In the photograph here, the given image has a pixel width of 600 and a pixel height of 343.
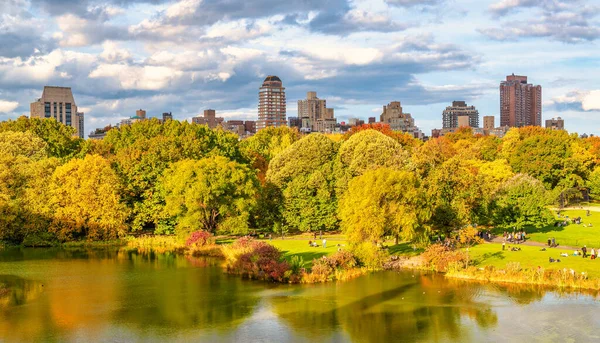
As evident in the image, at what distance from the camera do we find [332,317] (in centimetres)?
3675

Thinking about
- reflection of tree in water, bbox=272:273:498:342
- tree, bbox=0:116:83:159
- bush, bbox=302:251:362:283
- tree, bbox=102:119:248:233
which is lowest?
reflection of tree in water, bbox=272:273:498:342

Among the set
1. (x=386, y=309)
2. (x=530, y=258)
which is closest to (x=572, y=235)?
(x=530, y=258)

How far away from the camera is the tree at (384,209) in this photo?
5106 centimetres

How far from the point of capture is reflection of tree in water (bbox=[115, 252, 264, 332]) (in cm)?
3653

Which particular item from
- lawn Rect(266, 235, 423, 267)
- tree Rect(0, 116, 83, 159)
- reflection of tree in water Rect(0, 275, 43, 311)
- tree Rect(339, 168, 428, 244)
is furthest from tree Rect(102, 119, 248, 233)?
tree Rect(339, 168, 428, 244)

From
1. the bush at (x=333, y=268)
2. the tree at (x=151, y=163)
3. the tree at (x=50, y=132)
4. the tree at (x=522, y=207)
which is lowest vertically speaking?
the bush at (x=333, y=268)

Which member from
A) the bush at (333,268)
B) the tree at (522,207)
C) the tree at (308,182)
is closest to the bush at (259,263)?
the bush at (333,268)

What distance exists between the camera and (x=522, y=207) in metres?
58.9

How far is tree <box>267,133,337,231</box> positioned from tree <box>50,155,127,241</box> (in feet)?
57.3

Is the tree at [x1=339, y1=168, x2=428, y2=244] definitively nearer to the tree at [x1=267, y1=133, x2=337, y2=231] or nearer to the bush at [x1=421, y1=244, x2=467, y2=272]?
the bush at [x1=421, y1=244, x2=467, y2=272]

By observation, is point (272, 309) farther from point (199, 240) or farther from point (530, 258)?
point (199, 240)

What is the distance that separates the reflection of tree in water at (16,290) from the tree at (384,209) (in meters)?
23.9

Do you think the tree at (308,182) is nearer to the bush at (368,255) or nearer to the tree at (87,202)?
the bush at (368,255)

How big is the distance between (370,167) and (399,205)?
64.2ft
